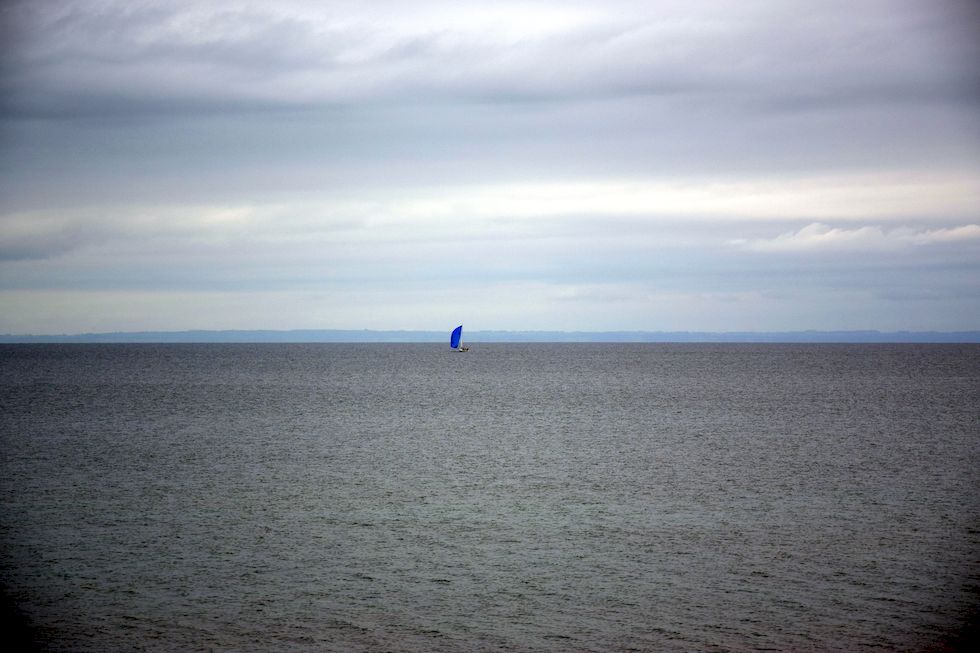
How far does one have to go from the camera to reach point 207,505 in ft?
85.4

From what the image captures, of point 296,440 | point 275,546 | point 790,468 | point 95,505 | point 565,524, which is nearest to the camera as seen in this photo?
point 275,546

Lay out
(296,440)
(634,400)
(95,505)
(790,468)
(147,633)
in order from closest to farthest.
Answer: (147,633) < (95,505) < (790,468) < (296,440) < (634,400)

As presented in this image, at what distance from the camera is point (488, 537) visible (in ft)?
71.0

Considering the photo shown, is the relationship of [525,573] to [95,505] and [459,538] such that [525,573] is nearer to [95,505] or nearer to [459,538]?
[459,538]

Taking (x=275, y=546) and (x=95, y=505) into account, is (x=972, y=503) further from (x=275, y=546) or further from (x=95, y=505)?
(x=95, y=505)

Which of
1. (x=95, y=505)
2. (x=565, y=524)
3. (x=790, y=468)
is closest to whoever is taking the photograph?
(x=565, y=524)

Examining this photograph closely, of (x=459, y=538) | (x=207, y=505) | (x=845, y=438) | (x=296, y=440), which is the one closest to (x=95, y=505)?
(x=207, y=505)

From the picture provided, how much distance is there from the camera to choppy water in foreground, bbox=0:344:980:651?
15414 millimetres

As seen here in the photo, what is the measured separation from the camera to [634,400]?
249 feet

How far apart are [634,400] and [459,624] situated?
61634 mm

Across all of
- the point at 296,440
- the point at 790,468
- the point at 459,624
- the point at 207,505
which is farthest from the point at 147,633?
the point at 296,440

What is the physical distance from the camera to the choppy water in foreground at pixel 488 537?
15.4m

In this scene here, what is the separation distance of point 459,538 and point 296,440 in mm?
24420

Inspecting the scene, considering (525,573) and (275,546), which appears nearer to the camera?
(525,573)
